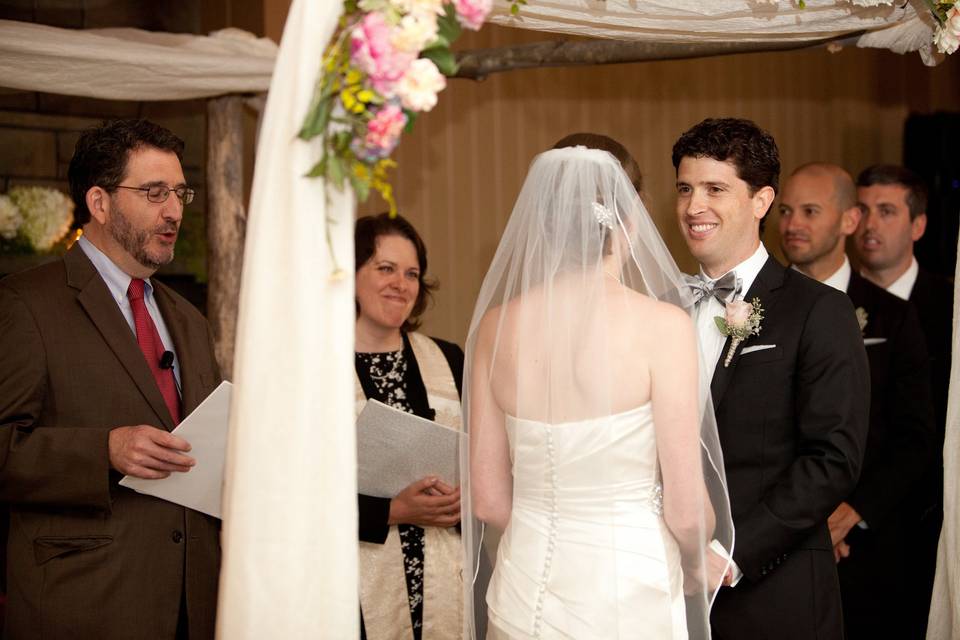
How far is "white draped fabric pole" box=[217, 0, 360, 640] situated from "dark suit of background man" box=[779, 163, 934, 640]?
212 centimetres

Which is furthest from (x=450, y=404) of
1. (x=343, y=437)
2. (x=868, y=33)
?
(x=868, y=33)

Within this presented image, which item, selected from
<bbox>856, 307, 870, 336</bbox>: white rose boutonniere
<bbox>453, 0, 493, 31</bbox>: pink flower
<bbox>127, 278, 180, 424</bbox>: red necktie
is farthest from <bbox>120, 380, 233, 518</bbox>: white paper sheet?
<bbox>856, 307, 870, 336</bbox>: white rose boutonniere

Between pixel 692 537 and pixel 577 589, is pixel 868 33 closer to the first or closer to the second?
pixel 692 537

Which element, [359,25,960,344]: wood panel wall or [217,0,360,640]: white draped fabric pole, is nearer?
[217,0,360,640]: white draped fabric pole

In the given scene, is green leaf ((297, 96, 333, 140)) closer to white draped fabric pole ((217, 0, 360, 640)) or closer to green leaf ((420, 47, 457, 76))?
white draped fabric pole ((217, 0, 360, 640))

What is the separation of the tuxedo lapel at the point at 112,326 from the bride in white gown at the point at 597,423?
839mm

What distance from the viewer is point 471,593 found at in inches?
105

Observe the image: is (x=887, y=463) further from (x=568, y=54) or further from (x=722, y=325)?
(x=568, y=54)

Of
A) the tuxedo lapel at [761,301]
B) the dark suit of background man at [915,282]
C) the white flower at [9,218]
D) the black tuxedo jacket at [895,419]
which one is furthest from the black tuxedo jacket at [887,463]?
the white flower at [9,218]

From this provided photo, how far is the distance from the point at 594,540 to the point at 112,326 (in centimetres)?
130

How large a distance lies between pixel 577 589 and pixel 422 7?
1.27m

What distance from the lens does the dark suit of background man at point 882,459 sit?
11.5 ft

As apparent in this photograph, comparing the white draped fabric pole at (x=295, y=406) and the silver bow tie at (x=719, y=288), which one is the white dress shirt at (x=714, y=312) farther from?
the white draped fabric pole at (x=295, y=406)

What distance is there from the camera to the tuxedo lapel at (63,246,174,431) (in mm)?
2672
